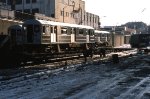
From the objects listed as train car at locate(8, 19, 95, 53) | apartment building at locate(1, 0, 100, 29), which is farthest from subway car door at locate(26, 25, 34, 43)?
apartment building at locate(1, 0, 100, 29)

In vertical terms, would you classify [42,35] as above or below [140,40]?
above

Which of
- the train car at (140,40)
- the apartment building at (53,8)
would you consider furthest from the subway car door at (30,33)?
the apartment building at (53,8)

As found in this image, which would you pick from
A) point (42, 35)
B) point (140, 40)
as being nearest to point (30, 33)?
point (42, 35)

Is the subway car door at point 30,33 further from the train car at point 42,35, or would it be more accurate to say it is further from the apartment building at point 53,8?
the apartment building at point 53,8

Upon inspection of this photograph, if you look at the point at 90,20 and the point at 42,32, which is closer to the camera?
the point at 42,32

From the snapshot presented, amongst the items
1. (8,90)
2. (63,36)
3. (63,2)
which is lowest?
(8,90)

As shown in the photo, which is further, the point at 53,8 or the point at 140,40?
the point at 53,8

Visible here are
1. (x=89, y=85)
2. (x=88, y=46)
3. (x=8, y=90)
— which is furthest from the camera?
(x=88, y=46)

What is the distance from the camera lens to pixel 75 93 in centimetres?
→ 1236

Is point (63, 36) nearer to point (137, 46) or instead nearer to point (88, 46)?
point (88, 46)

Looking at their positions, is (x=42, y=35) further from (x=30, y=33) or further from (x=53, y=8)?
(x=53, y=8)

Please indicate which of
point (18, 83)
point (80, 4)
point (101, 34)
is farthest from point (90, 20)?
point (18, 83)

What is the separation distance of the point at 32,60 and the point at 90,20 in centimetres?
8433

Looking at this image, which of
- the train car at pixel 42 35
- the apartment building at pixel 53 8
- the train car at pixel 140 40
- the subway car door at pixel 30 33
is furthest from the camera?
the apartment building at pixel 53 8
